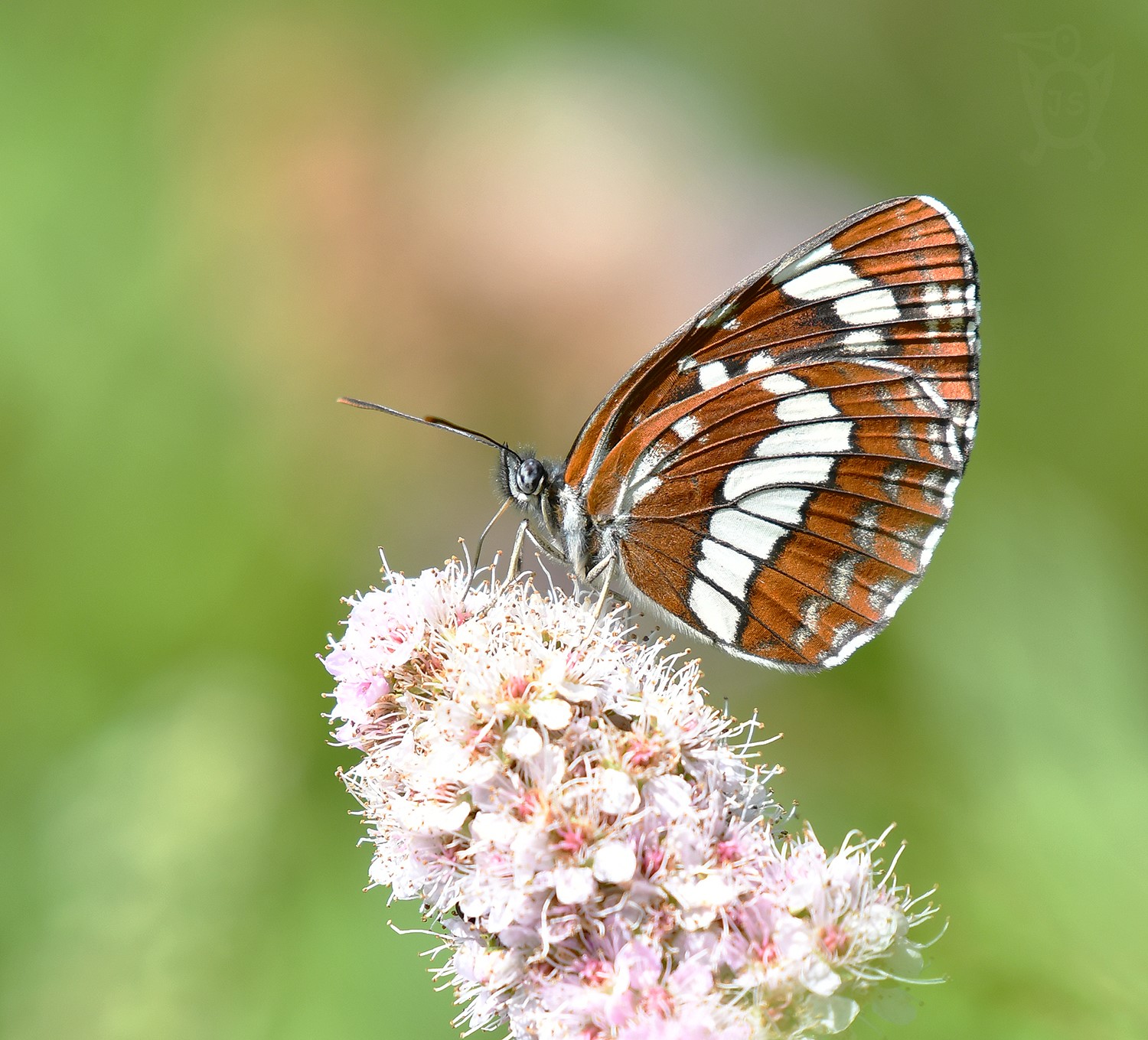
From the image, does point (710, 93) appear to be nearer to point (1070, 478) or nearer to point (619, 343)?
point (619, 343)

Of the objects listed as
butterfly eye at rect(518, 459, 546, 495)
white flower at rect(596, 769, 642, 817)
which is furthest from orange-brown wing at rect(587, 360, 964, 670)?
white flower at rect(596, 769, 642, 817)

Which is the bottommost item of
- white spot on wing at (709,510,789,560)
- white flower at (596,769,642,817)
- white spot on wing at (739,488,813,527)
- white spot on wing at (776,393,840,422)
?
white flower at (596,769,642,817)

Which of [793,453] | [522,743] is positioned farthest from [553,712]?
[793,453]

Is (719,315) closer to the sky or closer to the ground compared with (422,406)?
closer to the sky

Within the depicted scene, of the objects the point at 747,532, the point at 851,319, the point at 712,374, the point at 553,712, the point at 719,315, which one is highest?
the point at 851,319

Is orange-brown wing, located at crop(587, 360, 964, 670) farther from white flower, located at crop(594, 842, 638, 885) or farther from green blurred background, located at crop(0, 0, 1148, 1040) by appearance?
white flower, located at crop(594, 842, 638, 885)

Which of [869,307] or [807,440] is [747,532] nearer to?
[807,440]

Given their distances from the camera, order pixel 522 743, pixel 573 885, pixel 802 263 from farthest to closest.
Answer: pixel 802 263 → pixel 522 743 → pixel 573 885
